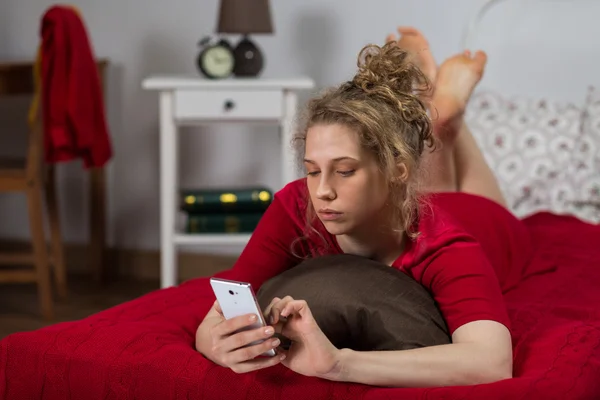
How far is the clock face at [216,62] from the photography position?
3172mm

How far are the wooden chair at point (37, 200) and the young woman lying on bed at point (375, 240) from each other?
1.76 metres

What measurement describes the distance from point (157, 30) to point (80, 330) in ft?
7.67

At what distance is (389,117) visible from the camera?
4.46ft

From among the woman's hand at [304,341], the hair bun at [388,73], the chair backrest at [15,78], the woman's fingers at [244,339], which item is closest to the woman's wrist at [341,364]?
the woman's hand at [304,341]

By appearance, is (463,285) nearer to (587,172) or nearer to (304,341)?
(304,341)

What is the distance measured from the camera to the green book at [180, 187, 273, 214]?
3.15m

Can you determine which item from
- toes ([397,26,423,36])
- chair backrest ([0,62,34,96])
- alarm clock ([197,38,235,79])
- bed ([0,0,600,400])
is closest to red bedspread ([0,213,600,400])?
bed ([0,0,600,400])

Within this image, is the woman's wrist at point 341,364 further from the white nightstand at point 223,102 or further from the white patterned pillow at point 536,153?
the white nightstand at point 223,102

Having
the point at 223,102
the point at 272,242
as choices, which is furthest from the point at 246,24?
the point at 272,242

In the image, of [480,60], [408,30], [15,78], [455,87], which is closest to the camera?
[455,87]

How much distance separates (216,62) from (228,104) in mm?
181

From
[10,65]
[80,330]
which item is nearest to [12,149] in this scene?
[10,65]

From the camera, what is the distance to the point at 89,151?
10.5 ft

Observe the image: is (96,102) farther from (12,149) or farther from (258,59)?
(12,149)
